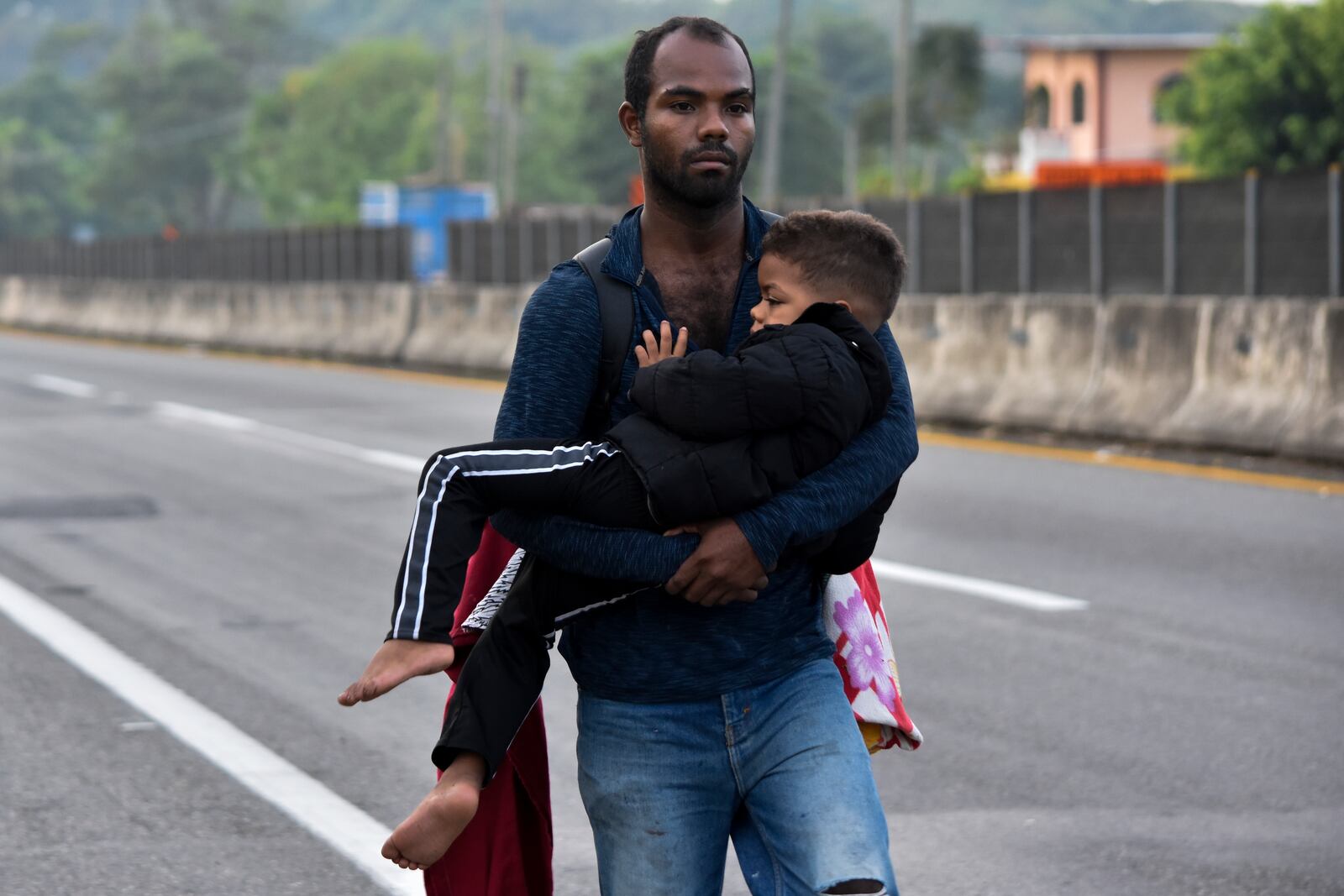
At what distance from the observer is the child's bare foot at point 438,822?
3.19 metres

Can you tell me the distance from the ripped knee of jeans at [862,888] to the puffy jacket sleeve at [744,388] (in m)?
0.65

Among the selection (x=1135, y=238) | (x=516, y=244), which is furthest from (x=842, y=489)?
(x=516, y=244)

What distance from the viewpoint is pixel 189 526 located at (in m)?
11.2

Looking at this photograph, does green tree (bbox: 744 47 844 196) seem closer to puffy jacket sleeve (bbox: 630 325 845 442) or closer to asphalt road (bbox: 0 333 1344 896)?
asphalt road (bbox: 0 333 1344 896)

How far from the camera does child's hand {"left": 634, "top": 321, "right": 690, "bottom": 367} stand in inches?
126

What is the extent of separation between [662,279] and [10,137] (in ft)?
525

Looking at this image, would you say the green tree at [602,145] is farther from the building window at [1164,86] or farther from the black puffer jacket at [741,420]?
the black puffer jacket at [741,420]

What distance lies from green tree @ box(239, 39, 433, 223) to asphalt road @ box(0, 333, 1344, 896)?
141m

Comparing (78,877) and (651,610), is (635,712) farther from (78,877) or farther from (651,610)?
(78,877)

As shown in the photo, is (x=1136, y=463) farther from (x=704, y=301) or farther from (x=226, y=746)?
(x=704, y=301)

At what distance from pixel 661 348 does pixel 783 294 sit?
0.20 metres

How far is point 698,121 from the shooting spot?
3246 mm

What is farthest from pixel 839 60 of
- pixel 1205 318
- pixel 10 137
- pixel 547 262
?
pixel 1205 318

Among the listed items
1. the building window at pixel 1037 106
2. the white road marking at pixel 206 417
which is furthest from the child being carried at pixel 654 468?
the building window at pixel 1037 106
